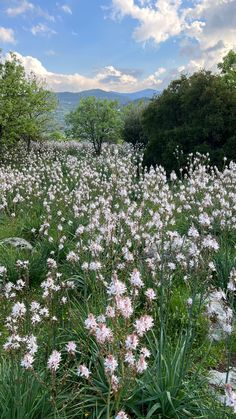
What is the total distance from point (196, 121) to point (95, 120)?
46.2 feet

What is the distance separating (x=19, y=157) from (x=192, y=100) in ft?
39.8

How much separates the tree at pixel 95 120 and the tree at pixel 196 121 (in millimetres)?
10729

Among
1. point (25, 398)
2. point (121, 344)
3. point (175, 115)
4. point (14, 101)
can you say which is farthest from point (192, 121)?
point (25, 398)

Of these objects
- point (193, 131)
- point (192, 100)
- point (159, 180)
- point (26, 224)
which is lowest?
point (26, 224)

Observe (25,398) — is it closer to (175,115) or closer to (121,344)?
(121,344)

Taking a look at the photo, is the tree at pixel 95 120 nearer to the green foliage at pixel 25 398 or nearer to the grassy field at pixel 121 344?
the grassy field at pixel 121 344

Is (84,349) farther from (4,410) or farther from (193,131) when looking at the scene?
(193,131)

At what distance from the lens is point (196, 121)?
19203 millimetres

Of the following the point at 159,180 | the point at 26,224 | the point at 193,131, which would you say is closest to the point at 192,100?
the point at 193,131

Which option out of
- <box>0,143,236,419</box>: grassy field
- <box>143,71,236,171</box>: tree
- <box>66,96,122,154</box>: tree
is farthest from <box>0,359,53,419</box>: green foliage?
<box>66,96,122,154</box>: tree

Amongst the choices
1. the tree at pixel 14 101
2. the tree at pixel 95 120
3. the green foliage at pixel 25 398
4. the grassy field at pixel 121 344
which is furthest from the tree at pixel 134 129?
the green foliage at pixel 25 398

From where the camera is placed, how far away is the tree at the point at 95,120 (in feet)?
104

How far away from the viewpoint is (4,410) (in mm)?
3320

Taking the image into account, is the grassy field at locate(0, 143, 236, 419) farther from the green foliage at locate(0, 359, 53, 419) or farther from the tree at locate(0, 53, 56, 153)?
the tree at locate(0, 53, 56, 153)
